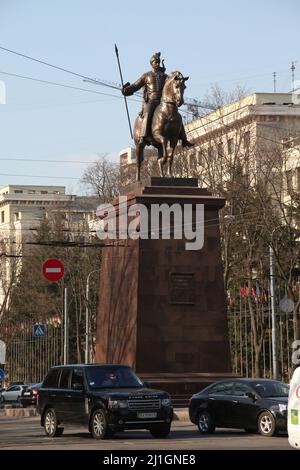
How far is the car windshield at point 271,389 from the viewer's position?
27.1 meters

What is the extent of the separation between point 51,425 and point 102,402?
8.71 ft

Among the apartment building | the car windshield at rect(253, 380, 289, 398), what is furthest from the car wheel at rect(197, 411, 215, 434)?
the apartment building

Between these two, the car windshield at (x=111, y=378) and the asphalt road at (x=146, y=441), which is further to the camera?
the car windshield at (x=111, y=378)

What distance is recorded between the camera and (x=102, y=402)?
25.3 metres

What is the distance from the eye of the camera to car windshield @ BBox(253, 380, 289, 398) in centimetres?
2706

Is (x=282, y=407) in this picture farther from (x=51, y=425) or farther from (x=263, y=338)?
(x=263, y=338)

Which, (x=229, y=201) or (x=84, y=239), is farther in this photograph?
(x=84, y=239)

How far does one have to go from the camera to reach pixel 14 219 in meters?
143

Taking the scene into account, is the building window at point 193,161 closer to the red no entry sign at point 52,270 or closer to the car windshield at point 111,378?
the red no entry sign at point 52,270

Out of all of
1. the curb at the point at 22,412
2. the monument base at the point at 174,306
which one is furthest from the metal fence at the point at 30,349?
the monument base at the point at 174,306

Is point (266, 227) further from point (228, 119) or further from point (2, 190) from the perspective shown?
point (2, 190)

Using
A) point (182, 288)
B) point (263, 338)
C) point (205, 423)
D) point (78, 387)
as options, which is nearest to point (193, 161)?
point (263, 338)
